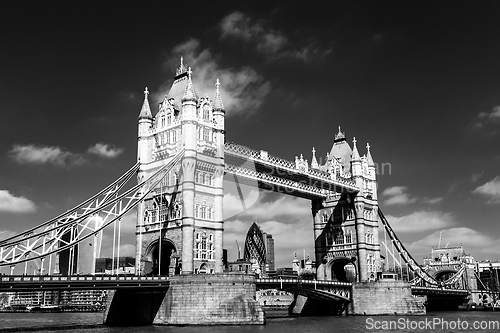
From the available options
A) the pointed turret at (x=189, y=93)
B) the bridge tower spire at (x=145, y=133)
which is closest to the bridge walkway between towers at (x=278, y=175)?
the pointed turret at (x=189, y=93)

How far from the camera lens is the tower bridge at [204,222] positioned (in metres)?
57.7

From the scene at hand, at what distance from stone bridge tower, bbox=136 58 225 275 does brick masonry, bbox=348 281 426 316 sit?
97.1 ft

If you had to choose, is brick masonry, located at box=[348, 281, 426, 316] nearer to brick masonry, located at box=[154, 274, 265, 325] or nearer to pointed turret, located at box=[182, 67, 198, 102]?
brick masonry, located at box=[154, 274, 265, 325]

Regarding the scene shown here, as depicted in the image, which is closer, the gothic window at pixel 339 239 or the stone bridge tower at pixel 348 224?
the stone bridge tower at pixel 348 224

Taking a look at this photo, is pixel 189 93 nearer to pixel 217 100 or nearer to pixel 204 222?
pixel 217 100

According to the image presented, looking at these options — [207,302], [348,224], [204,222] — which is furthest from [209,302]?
[348,224]

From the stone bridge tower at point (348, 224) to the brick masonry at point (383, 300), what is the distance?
4757 millimetres

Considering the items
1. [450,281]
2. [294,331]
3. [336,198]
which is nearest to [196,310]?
[294,331]

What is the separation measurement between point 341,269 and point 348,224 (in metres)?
9.41

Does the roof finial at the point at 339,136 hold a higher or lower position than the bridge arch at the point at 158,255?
higher

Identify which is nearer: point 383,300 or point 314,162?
point 383,300

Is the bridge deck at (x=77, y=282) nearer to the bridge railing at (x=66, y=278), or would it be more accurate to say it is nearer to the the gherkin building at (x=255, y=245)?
the bridge railing at (x=66, y=278)

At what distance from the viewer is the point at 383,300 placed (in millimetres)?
84812

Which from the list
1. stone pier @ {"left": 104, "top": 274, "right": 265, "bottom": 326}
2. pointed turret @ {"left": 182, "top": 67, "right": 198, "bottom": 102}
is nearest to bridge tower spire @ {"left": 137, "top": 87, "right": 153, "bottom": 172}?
pointed turret @ {"left": 182, "top": 67, "right": 198, "bottom": 102}
